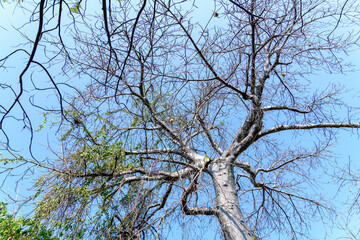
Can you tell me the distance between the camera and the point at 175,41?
3391mm

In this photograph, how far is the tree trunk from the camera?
308 centimetres

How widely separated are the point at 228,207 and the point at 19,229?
8.41ft

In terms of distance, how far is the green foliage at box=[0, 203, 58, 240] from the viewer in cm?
301

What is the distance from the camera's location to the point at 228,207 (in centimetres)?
336

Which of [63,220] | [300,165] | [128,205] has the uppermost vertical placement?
[300,165]

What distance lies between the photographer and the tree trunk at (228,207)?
308 centimetres

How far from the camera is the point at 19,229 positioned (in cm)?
308

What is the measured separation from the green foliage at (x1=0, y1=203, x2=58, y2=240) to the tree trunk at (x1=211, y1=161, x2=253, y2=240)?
81.0 inches

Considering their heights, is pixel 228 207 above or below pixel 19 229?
above

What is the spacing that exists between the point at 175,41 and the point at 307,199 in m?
3.85

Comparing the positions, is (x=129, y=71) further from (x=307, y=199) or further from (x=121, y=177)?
(x=307, y=199)

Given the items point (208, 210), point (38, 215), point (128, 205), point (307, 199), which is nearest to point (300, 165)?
point (307, 199)

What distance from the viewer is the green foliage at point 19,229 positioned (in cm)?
301

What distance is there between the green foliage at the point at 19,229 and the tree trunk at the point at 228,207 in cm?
206
